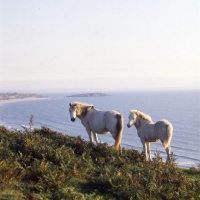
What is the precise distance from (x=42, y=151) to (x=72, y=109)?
5174 mm

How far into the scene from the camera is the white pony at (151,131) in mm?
12836

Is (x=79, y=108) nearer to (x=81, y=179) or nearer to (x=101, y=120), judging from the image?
(x=101, y=120)

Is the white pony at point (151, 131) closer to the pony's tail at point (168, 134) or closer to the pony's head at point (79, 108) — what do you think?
the pony's tail at point (168, 134)

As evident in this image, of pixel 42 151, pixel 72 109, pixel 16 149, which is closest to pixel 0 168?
pixel 42 151

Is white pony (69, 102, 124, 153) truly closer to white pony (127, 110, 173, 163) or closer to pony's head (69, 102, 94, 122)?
pony's head (69, 102, 94, 122)

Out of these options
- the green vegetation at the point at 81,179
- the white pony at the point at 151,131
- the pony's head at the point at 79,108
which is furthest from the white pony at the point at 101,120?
the green vegetation at the point at 81,179

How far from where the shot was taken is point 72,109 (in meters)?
14.6

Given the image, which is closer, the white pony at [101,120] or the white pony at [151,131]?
the white pony at [151,131]

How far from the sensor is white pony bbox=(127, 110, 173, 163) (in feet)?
42.1

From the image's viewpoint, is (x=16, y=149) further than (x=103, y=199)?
Yes

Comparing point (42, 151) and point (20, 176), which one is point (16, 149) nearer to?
point (42, 151)

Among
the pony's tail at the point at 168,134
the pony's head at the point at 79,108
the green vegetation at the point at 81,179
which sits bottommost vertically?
the green vegetation at the point at 81,179

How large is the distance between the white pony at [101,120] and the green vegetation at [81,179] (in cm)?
289

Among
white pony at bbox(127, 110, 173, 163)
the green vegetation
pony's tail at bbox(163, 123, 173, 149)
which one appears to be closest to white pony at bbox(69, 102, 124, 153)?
white pony at bbox(127, 110, 173, 163)
